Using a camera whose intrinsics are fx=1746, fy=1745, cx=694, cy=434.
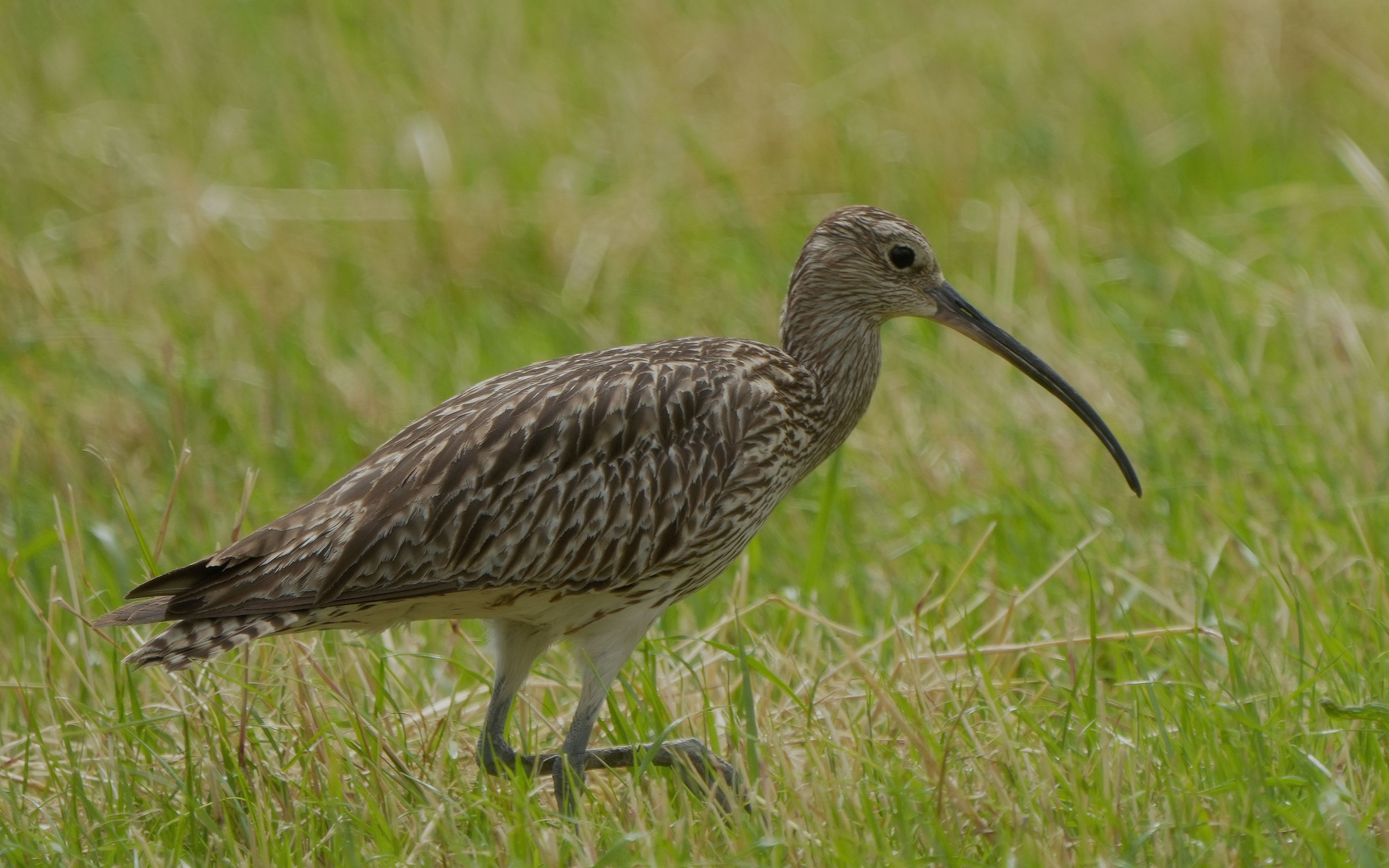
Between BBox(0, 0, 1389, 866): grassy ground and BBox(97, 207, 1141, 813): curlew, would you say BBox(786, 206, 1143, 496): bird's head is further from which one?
BBox(0, 0, 1389, 866): grassy ground

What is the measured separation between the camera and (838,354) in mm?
5895

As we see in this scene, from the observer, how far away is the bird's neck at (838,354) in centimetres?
586

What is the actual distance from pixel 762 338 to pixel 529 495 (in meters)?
3.75

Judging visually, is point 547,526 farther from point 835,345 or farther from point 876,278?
point 876,278

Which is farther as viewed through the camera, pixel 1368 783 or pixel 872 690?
pixel 872 690

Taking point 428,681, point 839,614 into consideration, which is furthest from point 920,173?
point 428,681

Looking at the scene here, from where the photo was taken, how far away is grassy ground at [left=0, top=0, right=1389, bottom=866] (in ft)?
15.2

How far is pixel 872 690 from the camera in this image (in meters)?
4.71

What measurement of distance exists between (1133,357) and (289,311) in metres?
4.56

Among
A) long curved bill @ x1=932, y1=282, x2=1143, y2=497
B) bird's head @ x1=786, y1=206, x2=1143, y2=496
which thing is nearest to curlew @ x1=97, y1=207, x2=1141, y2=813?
bird's head @ x1=786, y1=206, x2=1143, y2=496

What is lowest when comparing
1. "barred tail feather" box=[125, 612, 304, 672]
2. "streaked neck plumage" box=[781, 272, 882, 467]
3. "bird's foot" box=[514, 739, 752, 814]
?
"bird's foot" box=[514, 739, 752, 814]

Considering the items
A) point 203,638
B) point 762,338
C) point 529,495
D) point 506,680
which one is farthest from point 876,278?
point 762,338

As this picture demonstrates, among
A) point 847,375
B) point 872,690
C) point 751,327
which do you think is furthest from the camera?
point 751,327

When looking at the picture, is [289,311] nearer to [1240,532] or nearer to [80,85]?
[80,85]
